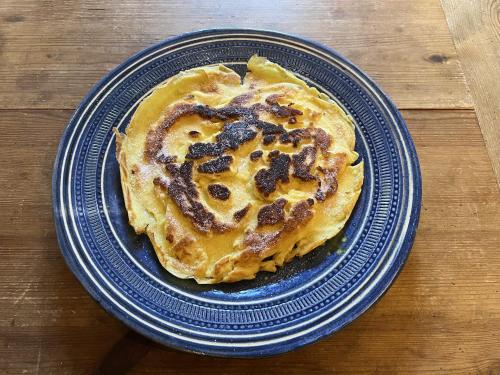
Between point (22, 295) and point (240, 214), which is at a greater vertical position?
point (240, 214)


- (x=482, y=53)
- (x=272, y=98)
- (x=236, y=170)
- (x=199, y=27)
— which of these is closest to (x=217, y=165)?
(x=236, y=170)

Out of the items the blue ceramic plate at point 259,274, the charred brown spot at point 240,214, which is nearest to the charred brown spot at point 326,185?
the blue ceramic plate at point 259,274

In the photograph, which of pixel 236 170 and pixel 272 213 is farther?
pixel 236 170

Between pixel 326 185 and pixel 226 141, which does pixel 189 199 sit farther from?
pixel 326 185

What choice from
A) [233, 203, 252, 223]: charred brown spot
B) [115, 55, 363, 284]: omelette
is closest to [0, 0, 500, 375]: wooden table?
[115, 55, 363, 284]: omelette

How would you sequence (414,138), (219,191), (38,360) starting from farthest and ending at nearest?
1. (414,138)
2. (219,191)
3. (38,360)

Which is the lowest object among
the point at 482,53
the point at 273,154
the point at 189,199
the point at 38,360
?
the point at 38,360

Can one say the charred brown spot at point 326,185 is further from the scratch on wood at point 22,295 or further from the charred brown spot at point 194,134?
the scratch on wood at point 22,295
